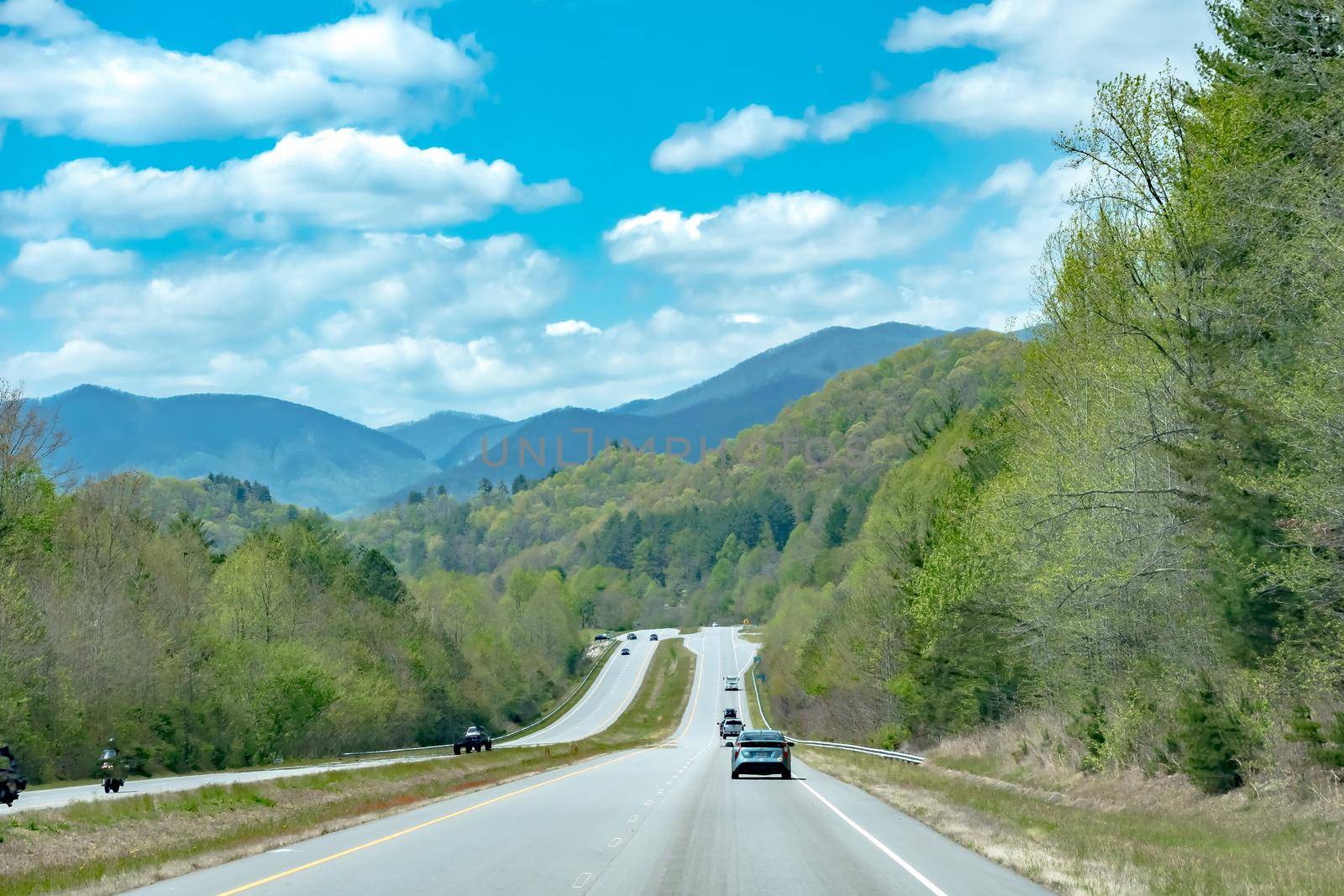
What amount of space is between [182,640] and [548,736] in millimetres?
54134

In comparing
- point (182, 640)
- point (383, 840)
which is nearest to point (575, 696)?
point (182, 640)

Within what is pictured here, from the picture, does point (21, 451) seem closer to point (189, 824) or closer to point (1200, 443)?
point (189, 824)

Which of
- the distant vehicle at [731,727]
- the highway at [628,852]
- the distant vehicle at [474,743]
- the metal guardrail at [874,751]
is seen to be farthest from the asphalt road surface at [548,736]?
the metal guardrail at [874,751]

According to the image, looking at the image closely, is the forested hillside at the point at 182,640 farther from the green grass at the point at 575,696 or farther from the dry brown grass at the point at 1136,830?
the dry brown grass at the point at 1136,830

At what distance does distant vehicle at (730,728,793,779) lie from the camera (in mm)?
40594

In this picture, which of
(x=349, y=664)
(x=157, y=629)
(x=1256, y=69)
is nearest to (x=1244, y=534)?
(x=1256, y=69)

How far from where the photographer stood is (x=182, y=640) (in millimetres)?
68375

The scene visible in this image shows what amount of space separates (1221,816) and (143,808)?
19983mm

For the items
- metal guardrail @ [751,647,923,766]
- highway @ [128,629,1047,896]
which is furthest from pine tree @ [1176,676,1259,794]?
metal guardrail @ [751,647,923,766]

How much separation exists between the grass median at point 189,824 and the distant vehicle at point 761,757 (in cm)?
790

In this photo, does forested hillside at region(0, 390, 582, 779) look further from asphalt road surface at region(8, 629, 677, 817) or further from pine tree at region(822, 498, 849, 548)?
pine tree at region(822, 498, 849, 548)

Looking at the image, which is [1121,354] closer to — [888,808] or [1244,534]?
[1244,534]

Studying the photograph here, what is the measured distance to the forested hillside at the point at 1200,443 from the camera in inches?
831

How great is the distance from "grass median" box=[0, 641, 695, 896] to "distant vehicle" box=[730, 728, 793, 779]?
7.90 metres
